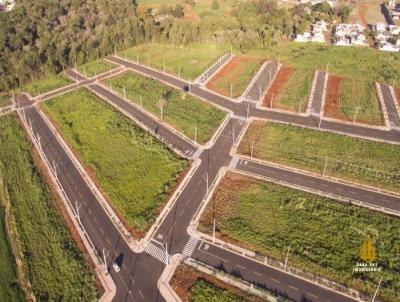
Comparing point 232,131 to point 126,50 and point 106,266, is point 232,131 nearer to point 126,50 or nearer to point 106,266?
point 106,266

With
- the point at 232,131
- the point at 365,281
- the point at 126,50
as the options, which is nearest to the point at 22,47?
the point at 126,50

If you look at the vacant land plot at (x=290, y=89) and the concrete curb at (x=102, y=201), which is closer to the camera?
the concrete curb at (x=102, y=201)

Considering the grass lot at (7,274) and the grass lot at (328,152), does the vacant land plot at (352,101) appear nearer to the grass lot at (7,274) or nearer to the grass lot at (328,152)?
the grass lot at (328,152)

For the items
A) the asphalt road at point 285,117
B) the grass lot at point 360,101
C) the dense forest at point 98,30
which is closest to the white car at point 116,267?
the asphalt road at point 285,117

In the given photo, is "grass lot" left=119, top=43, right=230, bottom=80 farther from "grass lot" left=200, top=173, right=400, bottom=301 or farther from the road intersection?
"grass lot" left=200, top=173, right=400, bottom=301

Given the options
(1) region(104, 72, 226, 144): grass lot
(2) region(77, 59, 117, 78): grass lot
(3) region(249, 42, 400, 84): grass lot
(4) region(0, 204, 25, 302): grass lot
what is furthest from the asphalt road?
(4) region(0, 204, 25, 302): grass lot
